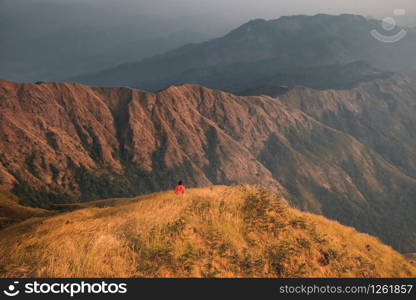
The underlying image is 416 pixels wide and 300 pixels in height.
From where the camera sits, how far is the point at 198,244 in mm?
13781

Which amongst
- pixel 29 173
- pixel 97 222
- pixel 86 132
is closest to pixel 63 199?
pixel 29 173

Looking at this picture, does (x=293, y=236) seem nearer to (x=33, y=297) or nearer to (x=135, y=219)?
(x=135, y=219)

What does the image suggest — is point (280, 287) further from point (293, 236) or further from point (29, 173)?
point (29, 173)

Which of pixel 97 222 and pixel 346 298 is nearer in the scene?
pixel 346 298

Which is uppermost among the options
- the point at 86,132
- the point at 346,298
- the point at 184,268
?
the point at 86,132

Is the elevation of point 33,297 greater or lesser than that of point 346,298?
greater

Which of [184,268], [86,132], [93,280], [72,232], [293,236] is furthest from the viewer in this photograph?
[86,132]

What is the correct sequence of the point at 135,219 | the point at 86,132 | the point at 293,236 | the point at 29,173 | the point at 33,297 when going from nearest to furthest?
the point at 33,297 < the point at 135,219 < the point at 293,236 < the point at 29,173 < the point at 86,132

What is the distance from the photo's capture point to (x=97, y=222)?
15.0m

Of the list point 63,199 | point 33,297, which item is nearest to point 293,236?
point 33,297

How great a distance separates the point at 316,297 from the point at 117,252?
7.19m

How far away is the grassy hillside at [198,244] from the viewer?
38.8 ft

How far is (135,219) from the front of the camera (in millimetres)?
14844

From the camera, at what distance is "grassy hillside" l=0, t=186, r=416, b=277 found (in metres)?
11.8
